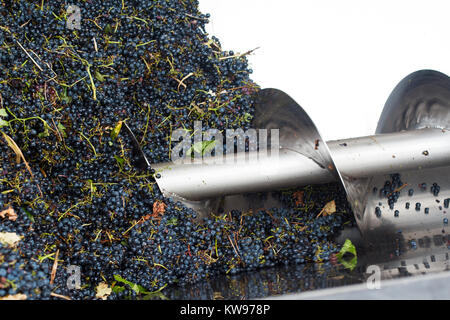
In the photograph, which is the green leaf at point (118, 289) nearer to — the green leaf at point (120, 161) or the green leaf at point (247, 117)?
the green leaf at point (120, 161)

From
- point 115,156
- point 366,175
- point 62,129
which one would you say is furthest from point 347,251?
point 62,129

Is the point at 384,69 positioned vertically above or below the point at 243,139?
above

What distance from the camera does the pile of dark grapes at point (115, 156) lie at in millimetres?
1331

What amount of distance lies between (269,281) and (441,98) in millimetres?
889

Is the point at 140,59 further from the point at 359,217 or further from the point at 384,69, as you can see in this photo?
the point at 384,69

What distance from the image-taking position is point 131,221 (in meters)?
1.41

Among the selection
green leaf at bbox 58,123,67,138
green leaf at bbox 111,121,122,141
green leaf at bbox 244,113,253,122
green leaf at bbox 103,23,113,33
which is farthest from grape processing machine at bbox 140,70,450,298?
green leaf at bbox 103,23,113,33

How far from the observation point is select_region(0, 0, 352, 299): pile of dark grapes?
1331 mm

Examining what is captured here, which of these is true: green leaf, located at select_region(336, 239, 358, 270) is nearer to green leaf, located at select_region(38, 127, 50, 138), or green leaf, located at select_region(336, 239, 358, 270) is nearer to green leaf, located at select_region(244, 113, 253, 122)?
green leaf, located at select_region(244, 113, 253, 122)

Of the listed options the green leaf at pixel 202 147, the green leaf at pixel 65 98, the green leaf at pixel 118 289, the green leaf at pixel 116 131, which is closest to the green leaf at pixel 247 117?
the green leaf at pixel 202 147

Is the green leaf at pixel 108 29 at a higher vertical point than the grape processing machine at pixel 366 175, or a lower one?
higher

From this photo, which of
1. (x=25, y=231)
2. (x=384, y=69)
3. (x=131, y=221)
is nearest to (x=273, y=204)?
(x=131, y=221)

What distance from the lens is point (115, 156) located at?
4.84ft
